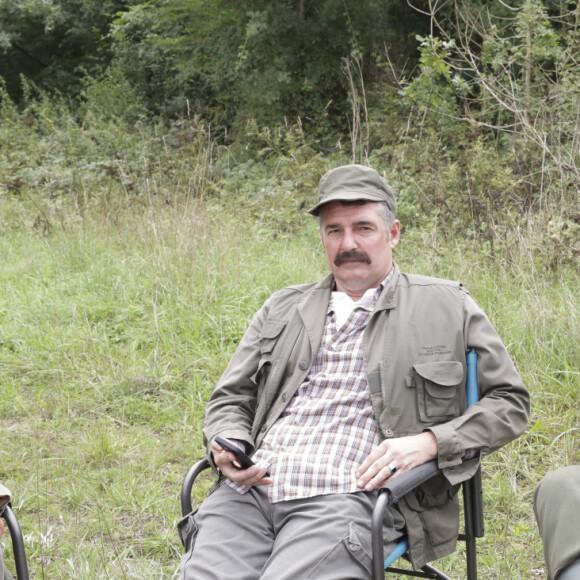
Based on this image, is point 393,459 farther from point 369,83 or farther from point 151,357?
point 369,83

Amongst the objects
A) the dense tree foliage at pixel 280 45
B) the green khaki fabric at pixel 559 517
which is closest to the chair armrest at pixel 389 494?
the green khaki fabric at pixel 559 517

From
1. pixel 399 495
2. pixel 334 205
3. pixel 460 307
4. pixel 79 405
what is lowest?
pixel 79 405

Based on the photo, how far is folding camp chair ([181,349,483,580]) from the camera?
187 cm

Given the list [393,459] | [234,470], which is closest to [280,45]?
[234,470]

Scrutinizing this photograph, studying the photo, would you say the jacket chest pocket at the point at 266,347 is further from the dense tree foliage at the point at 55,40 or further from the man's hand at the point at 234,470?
the dense tree foliage at the point at 55,40

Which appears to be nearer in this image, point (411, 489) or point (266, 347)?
point (411, 489)

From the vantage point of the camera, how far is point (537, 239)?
4.74 m

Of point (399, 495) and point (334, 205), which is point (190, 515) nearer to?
point (399, 495)

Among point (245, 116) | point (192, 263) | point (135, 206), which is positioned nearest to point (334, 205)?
point (192, 263)

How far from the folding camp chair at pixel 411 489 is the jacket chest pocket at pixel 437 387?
0.06 m

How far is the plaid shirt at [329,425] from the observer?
217 centimetres

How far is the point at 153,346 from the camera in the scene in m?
4.71

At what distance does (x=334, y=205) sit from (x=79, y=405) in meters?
2.40

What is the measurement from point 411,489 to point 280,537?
0.40 m
